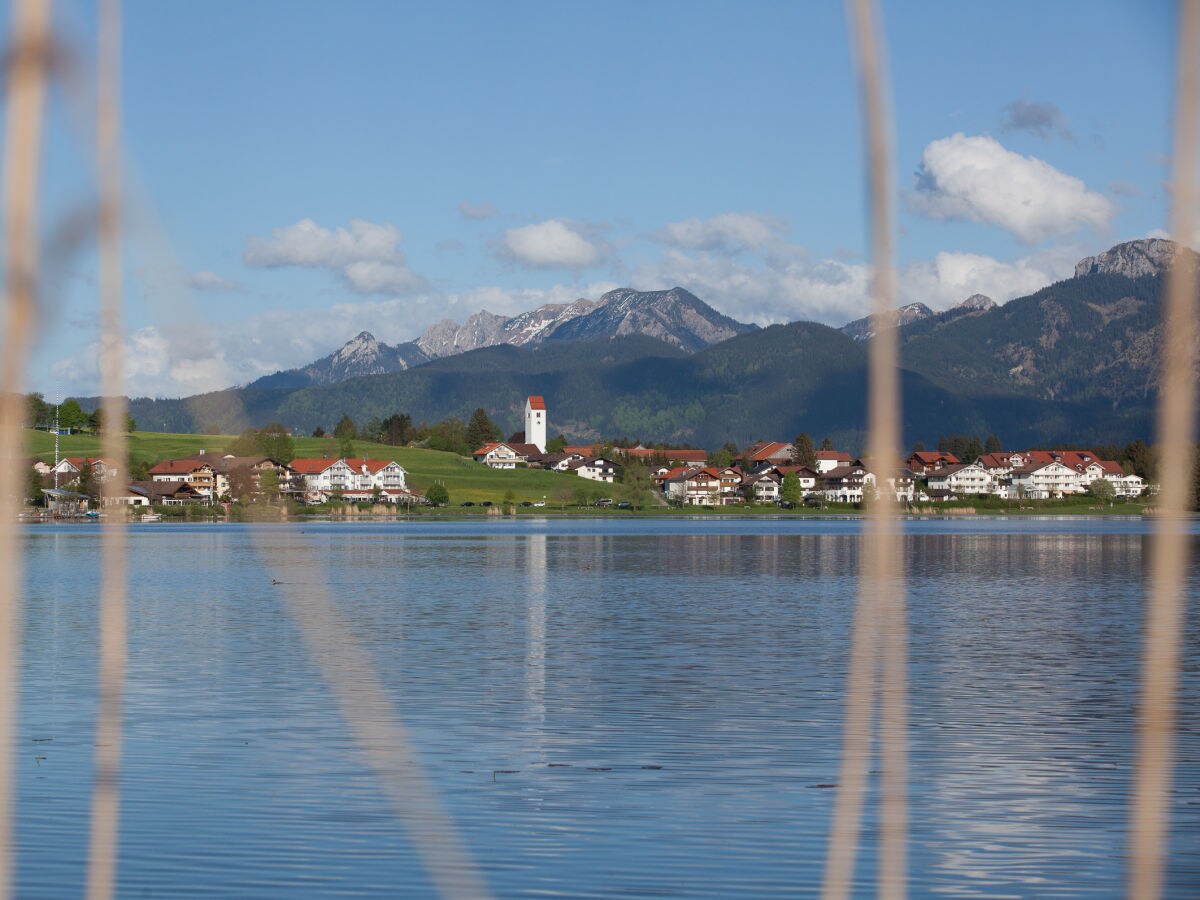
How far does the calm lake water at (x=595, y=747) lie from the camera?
1413 cm

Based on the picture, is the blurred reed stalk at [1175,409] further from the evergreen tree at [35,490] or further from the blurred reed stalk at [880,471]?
the evergreen tree at [35,490]

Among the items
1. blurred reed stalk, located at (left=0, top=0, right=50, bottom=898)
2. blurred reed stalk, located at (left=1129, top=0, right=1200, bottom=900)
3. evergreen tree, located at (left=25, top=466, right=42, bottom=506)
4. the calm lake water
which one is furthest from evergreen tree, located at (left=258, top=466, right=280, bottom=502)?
evergreen tree, located at (left=25, top=466, right=42, bottom=506)

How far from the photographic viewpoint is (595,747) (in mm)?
21297

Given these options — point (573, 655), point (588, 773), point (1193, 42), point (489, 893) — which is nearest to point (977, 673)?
point (573, 655)

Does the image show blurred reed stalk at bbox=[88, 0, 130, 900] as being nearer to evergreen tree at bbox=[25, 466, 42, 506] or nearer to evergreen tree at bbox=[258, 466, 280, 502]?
evergreen tree at bbox=[258, 466, 280, 502]

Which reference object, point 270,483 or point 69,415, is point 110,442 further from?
point 69,415

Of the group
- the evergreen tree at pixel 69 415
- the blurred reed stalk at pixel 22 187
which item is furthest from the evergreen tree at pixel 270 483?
the blurred reed stalk at pixel 22 187

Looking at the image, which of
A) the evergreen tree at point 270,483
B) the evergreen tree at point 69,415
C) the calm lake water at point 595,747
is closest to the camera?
the evergreen tree at point 270,483

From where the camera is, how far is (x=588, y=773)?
754 inches

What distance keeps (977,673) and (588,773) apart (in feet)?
45.7

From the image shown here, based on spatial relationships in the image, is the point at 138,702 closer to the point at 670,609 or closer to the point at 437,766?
the point at 437,766

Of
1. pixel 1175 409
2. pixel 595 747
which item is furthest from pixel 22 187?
pixel 595 747

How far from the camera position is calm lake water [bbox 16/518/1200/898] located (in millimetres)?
14133

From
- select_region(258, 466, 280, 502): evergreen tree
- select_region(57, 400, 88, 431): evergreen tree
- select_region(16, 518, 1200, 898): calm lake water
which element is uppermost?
select_region(57, 400, 88, 431): evergreen tree
